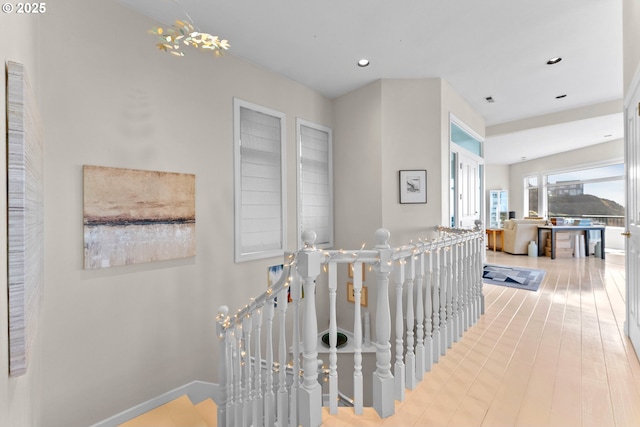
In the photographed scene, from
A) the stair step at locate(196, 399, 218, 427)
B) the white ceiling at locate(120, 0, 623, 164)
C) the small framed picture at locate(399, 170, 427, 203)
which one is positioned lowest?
the stair step at locate(196, 399, 218, 427)

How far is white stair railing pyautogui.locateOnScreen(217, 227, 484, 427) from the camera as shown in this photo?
147 cm

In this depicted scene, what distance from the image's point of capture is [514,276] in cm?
457

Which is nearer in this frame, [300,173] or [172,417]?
[172,417]

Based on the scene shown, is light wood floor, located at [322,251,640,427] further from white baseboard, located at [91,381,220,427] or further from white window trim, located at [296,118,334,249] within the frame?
white window trim, located at [296,118,334,249]

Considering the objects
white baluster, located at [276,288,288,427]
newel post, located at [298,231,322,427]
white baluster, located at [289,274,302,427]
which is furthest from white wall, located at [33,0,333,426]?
newel post, located at [298,231,322,427]

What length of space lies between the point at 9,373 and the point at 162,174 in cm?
198

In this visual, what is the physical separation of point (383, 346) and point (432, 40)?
10.4ft

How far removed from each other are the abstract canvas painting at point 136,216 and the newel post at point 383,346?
2055 mm

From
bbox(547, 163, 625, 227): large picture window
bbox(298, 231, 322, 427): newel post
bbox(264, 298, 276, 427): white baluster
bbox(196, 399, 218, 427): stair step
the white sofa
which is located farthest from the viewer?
bbox(547, 163, 625, 227): large picture window

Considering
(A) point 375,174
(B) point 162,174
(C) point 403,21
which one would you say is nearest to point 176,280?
(B) point 162,174

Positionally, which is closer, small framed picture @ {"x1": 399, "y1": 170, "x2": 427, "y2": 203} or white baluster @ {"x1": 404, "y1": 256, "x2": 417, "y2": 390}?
white baluster @ {"x1": 404, "y1": 256, "x2": 417, "y2": 390}

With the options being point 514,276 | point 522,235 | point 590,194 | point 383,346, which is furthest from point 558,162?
point 383,346

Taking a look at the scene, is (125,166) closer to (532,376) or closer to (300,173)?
(300,173)

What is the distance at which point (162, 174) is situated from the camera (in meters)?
2.62
